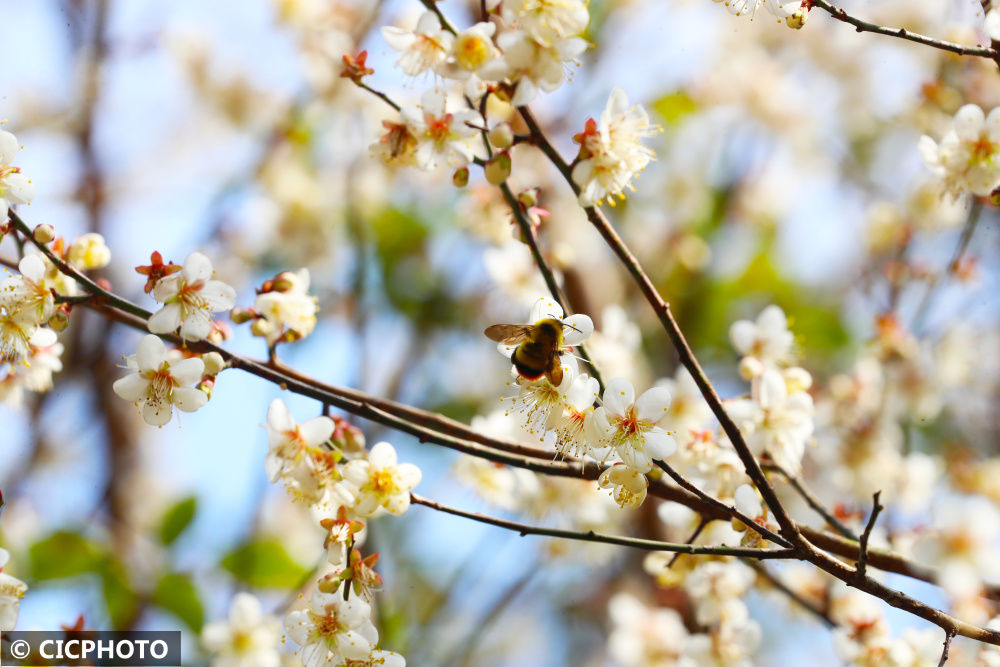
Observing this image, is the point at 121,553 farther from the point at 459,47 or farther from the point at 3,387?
the point at 459,47

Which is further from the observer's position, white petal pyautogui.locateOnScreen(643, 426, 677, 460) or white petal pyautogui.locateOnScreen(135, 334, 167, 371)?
white petal pyautogui.locateOnScreen(135, 334, 167, 371)

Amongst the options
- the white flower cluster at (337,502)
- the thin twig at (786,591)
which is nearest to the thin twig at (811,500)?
the thin twig at (786,591)

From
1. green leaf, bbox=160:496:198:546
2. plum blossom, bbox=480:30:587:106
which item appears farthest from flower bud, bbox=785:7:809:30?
green leaf, bbox=160:496:198:546

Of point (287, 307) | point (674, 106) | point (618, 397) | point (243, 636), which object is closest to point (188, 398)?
point (287, 307)

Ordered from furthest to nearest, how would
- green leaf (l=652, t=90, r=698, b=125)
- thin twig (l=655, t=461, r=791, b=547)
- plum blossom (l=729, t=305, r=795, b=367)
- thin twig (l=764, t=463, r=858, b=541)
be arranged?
green leaf (l=652, t=90, r=698, b=125), plum blossom (l=729, t=305, r=795, b=367), thin twig (l=764, t=463, r=858, b=541), thin twig (l=655, t=461, r=791, b=547)

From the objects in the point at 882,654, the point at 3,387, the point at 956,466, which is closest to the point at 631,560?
the point at 956,466

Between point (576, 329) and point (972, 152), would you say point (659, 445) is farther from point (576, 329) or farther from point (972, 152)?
point (972, 152)

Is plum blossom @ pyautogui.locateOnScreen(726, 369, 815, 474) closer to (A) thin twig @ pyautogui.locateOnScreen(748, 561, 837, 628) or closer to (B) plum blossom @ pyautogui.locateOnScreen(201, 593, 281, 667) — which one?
(A) thin twig @ pyautogui.locateOnScreen(748, 561, 837, 628)
